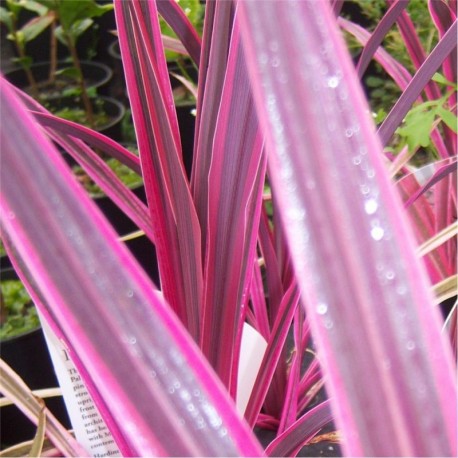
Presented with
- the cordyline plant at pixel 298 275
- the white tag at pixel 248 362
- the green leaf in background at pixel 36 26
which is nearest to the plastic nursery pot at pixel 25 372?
the white tag at pixel 248 362

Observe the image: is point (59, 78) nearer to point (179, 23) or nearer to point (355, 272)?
point (179, 23)

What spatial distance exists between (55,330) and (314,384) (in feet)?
1.14

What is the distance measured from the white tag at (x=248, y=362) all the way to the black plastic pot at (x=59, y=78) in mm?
1147

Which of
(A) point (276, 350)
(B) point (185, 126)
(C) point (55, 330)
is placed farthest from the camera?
(B) point (185, 126)

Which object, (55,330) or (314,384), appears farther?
(314,384)

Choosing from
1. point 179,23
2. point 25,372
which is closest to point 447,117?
point 179,23

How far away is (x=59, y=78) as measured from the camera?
5.53ft

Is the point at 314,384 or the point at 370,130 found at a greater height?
the point at 370,130

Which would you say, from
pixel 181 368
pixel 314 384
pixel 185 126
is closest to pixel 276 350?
pixel 314 384

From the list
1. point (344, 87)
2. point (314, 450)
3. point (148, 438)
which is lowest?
point (314, 450)

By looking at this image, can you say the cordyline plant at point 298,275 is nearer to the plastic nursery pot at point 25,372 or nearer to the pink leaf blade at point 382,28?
the pink leaf blade at point 382,28

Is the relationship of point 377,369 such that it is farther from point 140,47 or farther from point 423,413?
point 140,47

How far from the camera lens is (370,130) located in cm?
19

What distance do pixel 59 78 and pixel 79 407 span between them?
140cm
